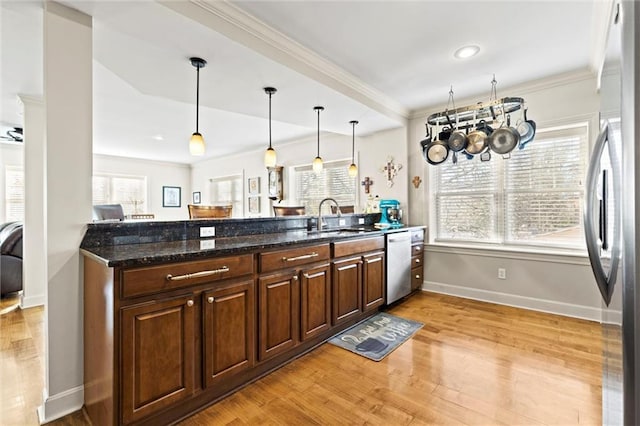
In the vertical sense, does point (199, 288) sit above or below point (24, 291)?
above

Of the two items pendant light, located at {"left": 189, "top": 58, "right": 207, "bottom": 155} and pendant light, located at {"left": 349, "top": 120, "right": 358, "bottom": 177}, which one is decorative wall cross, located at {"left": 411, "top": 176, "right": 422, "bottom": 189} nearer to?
pendant light, located at {"left": 349, "top": 120, "right": 358, "bottom": 177}

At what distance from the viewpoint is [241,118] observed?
4.58 m

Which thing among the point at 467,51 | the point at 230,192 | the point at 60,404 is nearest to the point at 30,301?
the point at 60,404

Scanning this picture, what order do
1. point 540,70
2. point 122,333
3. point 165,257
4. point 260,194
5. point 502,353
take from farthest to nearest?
point 260,194 → point 540,70 → point 502,353 → point 165,257 → point 122,333

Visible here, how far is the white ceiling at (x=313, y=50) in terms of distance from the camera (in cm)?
199

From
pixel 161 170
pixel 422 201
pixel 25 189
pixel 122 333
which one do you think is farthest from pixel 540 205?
pixel 161 170

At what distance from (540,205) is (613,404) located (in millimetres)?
2927

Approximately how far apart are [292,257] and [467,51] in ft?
7.73

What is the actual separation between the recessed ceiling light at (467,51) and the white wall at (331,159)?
5.08 feet

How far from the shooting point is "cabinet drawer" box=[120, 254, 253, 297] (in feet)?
4.59

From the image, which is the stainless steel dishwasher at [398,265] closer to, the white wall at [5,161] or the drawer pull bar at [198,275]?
the drawer pull bar at [198,275]

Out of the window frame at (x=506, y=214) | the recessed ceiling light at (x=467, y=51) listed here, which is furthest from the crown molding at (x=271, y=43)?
the window frame at (x=506, y=214)

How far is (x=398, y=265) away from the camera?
350cm

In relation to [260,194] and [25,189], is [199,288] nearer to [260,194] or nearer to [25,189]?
[25,189]
